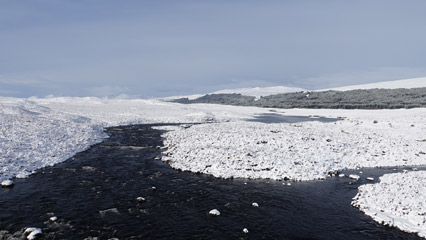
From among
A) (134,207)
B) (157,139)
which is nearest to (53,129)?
(157,139)

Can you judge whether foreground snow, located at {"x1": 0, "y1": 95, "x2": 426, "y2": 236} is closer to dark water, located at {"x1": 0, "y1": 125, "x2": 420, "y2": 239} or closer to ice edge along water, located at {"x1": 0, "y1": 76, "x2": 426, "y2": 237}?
ice edge along water, located at {"x1": 0, "y1": 76, "x2": 426, "y2": 237}

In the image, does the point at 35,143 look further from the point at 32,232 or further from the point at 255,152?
the point at 255,152

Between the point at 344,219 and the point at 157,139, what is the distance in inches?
1130

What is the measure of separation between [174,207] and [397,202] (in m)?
13.5

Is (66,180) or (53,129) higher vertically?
(53,129)

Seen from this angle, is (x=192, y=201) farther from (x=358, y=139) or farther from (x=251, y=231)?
(x=358, y=139)

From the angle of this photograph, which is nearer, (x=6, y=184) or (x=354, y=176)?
(x=6, y=184)

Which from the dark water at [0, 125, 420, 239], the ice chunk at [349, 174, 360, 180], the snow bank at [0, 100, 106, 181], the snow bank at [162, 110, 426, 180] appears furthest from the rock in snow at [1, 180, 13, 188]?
the ice chunk at [349, 174, 360, 180]

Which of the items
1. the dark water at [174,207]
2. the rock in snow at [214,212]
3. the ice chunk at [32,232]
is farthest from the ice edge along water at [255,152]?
the ice chunk at [32,232]

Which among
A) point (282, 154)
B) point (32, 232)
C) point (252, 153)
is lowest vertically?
point (32, 232)

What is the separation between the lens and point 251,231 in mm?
13602

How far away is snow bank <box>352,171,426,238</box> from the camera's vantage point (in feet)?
46.8

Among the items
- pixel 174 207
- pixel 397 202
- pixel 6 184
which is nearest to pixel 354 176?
pixel 397 202

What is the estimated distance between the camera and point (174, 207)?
1628 cm
